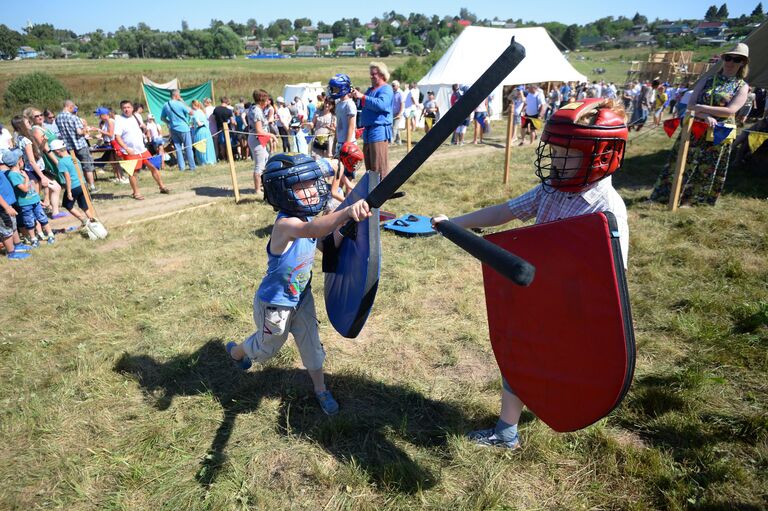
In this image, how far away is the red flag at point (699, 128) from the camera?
6691 mm

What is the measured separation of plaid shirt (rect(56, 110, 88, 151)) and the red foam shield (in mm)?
11031

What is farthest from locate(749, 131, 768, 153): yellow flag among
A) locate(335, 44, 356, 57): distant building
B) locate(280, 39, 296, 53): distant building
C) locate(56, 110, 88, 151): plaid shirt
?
locate(280, 39, 296, 53): distant building

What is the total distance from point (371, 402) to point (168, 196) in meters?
8.99

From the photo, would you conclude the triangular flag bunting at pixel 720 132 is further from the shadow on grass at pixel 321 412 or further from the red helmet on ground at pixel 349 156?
the shadow on grass at pixel 321 412

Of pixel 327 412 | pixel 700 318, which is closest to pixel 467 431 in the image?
pixel 327 412

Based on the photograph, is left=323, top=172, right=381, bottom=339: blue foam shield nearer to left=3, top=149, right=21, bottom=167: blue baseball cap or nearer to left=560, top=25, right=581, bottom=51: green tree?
left=3, top=149, right=21, bottom=167: blue baseball cap

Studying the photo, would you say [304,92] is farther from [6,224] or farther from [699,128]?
[699,128]

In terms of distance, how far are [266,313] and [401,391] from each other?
131 cm

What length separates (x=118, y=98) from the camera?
30750 millimetres

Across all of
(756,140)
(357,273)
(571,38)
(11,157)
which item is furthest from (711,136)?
(571,38)

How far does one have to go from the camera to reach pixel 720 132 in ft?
21.5

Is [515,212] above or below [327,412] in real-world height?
above

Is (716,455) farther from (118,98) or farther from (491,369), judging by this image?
(118,98)

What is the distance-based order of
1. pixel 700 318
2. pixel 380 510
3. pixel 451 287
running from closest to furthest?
1. pixel 380 510
2. pixel 700 318
3. pixel 451 287
